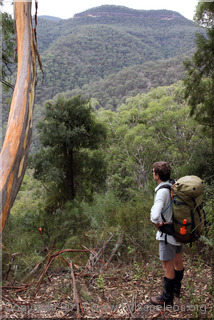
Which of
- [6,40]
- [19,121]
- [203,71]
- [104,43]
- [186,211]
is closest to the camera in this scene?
[186,211]

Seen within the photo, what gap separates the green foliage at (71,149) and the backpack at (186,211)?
6608mm

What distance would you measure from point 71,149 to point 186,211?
7.64 m

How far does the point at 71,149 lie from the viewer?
934cm

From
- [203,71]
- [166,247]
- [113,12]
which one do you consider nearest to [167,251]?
[166,247]

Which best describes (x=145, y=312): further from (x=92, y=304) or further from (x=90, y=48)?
(x=90, y=48)

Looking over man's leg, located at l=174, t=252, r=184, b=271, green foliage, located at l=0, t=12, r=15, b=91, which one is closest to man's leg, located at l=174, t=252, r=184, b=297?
man's leg, located at l=174, t=252, r=184, b=271

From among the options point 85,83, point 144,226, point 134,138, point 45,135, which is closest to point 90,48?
point 85,83

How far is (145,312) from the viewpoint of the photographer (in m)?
2.11

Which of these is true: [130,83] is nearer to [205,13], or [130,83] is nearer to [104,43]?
[104,43]

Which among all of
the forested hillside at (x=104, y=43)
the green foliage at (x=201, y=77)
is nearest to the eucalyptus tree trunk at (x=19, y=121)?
the green foliage at (x=201, y=77)

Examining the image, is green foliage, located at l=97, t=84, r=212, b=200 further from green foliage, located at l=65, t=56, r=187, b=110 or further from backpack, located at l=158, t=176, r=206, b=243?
green foliage, located at l=65, t=56, r=187, b=110

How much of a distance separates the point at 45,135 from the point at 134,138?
7702 mm

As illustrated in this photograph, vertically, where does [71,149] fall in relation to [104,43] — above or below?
below

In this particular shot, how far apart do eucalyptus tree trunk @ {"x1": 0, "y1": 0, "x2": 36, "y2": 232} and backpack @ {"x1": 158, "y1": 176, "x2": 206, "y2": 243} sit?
1519mm
